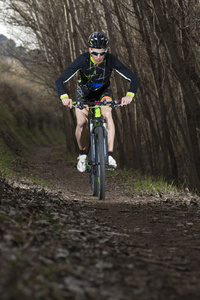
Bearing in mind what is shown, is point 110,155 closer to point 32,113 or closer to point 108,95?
point 108,95

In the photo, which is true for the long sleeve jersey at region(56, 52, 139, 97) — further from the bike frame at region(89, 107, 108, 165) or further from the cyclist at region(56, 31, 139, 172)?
the bike frame at region(89, 107, 108, 165)

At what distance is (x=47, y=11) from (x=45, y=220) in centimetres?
1725

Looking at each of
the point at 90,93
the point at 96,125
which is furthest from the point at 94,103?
the point at 96,125

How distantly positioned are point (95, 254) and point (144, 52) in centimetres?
1079

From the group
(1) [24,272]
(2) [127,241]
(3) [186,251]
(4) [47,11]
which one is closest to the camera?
(1) [24,272]

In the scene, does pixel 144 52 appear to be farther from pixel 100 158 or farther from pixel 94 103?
pixel 100 158

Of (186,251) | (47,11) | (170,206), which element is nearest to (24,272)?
(186,251)

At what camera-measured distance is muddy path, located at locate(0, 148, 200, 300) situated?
215 cm

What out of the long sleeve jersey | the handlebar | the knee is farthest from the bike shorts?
the knee

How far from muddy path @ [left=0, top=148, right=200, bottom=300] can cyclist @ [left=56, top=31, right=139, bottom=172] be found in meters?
2.00

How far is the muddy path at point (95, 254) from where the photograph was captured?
84.7 inches

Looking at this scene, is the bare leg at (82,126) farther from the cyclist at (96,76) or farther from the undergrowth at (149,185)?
the undergrowth at (149,185)

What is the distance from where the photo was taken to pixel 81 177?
1285 centimetres

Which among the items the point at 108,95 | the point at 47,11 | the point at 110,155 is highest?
the point at 47,11
